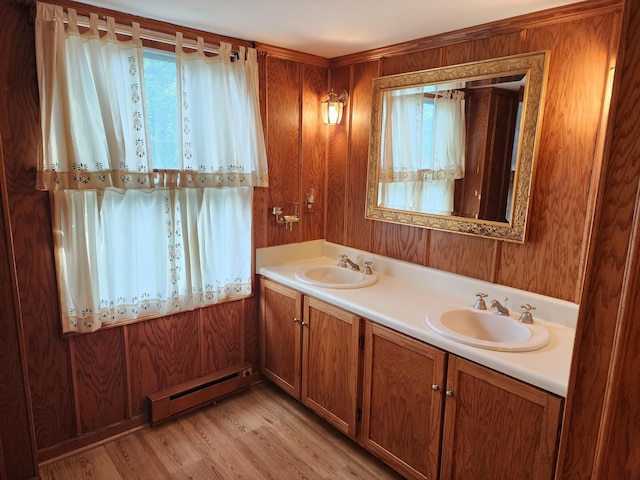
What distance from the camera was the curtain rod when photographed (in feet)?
6.76

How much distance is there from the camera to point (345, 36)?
247cm

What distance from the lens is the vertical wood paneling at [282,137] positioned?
282 cm

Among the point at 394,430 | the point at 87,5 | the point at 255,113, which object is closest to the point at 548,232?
the point at 394,430

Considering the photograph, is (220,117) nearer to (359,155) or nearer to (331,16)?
(331,16)

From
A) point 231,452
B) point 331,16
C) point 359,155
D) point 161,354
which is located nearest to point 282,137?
point 359,155

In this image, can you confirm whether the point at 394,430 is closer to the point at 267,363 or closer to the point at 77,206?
the point at 267,363

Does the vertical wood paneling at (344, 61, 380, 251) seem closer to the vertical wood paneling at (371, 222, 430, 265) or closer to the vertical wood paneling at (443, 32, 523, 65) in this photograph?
the vertical wood paneling at (371, 222, 430, 265)

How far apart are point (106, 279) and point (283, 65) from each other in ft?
5.73

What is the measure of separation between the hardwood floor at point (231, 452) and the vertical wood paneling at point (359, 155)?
127cm

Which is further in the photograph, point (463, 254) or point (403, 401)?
point (463, 254)

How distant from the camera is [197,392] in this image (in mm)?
2689

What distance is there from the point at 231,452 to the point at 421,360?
4.02 ft

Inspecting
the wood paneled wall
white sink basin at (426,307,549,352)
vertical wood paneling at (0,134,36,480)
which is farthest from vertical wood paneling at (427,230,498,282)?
vertical wood paneling at (0,134,36,480)

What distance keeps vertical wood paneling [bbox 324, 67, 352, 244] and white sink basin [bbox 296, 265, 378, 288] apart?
0.97 ft
